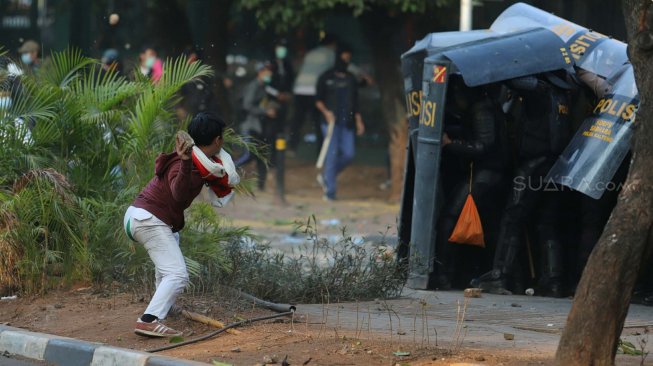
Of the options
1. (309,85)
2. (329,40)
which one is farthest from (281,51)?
(329,40)

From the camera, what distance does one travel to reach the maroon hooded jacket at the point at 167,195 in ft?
23.7

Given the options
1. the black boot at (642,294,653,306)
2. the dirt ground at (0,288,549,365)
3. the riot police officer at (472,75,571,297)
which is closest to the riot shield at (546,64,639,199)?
the riot police officer at (472,75,571,297)

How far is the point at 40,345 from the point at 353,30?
14.1 meters

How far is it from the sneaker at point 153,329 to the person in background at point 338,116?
1196cm

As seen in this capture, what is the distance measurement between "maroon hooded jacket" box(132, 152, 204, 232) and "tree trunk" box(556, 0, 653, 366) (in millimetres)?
2450

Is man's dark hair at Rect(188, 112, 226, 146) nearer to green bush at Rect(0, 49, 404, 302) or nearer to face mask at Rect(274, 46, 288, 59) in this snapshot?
green bush at Rect(0, 49, 404, 302)

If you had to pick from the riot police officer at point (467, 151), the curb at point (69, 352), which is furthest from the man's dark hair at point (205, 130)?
the riot police officer at point (467, 151)

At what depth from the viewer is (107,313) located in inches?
327

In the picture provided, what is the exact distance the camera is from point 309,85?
70.1 feet

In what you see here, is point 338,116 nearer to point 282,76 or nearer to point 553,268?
point 282,76

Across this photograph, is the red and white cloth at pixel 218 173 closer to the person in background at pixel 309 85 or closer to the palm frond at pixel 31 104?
the palm frond at pixel 31 104

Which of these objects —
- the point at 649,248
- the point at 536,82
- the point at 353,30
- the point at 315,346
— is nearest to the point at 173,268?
the point at 315,346

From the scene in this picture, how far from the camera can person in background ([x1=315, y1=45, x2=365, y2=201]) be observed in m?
19.5

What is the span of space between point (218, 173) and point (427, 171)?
3176mm
